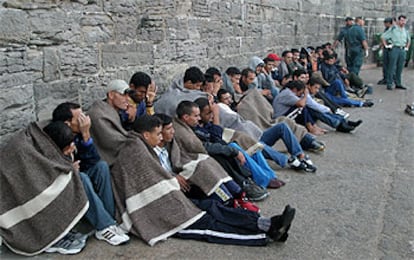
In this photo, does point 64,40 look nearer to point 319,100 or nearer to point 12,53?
point 12,53

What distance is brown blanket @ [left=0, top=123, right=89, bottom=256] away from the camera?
112 inches

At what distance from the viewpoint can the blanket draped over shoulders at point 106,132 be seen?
11.6 ft

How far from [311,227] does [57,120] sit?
1973 mm

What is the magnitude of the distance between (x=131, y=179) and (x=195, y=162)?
0.60 m


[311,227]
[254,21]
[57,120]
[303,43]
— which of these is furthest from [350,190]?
[303,43]

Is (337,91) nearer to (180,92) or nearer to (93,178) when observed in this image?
(180,92)

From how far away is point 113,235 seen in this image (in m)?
3.07

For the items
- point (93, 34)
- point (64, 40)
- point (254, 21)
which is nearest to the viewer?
point (64, 40)

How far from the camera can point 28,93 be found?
3439 mm

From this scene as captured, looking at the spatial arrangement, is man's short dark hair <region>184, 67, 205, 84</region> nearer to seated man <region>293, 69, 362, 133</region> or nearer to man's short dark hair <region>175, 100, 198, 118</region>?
man's short dark hair <region>175, 100, 198, 118</region>

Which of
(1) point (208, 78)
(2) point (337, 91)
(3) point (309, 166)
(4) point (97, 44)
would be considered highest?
(4) point (97, 44)

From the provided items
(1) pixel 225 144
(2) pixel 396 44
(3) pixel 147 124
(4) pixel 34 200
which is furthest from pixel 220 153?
(2) pixel 396 44

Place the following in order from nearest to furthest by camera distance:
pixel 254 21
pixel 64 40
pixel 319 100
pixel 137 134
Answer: pixel 137 134 → pixel 64 40 → pixel 319 100 → pixel 254 21

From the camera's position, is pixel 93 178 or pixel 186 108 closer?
pixel 93 178
